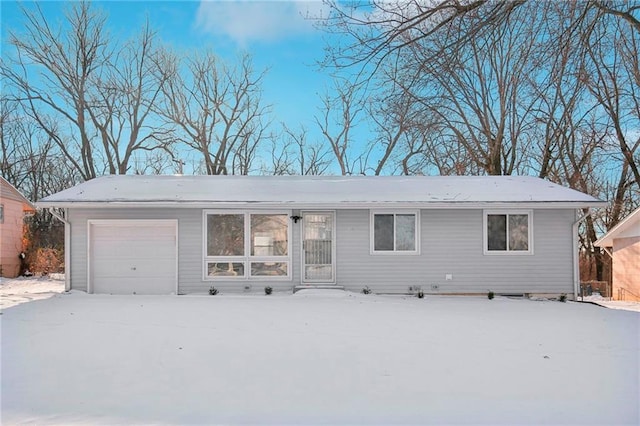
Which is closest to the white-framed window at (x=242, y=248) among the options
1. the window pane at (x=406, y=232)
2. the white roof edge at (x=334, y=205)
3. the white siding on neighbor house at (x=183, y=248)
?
Result: the white siding on neighbor house at (x=183, y=248)

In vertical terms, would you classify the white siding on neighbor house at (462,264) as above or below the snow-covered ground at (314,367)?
above

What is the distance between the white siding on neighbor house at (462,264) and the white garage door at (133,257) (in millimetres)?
4564

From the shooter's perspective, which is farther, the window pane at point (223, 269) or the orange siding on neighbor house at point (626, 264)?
the orange siding on neighbor house at point (626, 264)

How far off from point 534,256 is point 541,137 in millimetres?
10781

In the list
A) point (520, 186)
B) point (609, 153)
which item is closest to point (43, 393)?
point (520, 186)

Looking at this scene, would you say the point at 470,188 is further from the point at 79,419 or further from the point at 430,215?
the point at 79,419

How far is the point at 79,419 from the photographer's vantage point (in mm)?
3693

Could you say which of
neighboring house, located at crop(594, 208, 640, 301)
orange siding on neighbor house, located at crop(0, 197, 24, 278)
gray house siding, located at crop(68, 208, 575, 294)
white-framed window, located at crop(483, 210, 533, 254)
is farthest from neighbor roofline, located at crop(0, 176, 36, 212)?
neighboring house, located at crop(594, 208, 640, 301)

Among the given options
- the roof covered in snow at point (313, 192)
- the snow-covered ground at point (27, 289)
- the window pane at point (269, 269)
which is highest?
the roof covered in snow at point (313, 192)

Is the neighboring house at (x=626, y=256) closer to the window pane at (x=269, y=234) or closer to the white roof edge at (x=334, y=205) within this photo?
the white roof edge at (x=334, y=205)

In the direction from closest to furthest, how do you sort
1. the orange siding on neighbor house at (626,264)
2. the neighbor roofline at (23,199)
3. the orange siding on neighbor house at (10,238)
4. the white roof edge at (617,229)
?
1. the white roof edge at (617,229)
2. the orange siding on neighbor house at (626,264)
3. the orange siding on neighbor house at (10,238)
4. the neighbor roofline at (23,199)

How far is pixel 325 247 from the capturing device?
38.4 ft

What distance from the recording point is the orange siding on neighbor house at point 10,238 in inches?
670

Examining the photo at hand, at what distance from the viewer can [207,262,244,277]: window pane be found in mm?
11617
